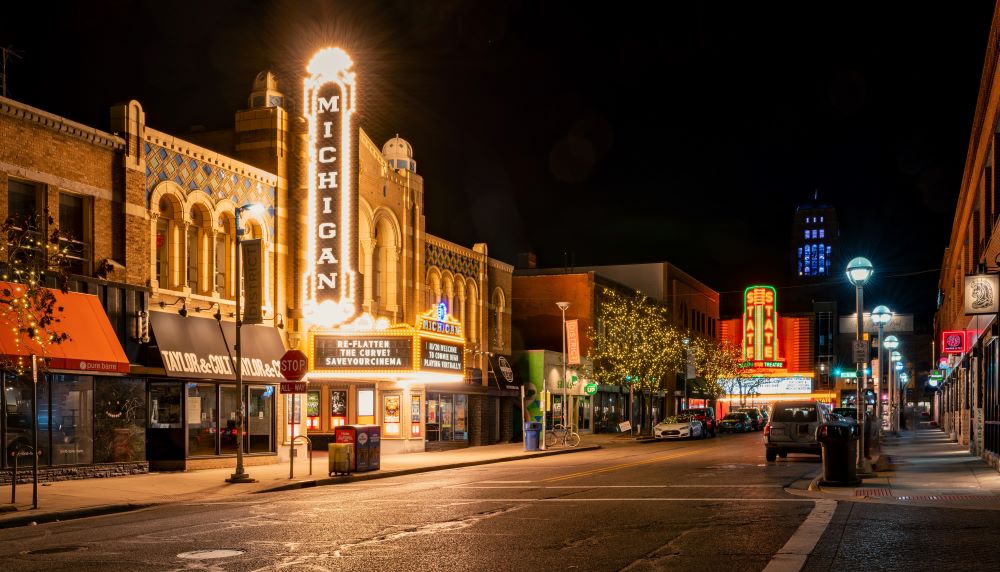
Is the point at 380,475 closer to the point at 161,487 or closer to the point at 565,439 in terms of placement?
the point at 161,487

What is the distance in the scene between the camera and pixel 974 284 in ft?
74.4

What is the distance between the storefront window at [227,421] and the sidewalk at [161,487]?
97 cm

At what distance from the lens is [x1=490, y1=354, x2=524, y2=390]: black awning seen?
46188mm

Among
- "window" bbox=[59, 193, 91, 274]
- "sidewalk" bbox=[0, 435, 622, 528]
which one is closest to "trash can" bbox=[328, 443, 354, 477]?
"sidewalk" bbox=[0, 435, 622, 528]

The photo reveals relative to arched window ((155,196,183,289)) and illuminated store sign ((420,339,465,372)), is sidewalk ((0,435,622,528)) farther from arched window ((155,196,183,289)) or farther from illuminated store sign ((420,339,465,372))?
arched window ((155,196,183,289))

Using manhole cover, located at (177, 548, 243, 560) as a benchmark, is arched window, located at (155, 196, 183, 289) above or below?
above

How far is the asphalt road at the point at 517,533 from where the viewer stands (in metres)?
11.2

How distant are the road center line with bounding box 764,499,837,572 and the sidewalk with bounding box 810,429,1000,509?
2140 millimetres

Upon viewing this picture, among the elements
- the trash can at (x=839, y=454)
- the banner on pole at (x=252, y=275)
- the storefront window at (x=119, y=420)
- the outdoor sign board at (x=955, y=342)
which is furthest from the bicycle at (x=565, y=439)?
the trash can at (x=839, y=454)

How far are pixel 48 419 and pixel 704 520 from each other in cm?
1546

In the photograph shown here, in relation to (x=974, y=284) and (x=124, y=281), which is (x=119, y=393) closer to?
(x=124, y=281)

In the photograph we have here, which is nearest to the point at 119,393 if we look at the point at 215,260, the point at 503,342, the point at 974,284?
the point at 215,260

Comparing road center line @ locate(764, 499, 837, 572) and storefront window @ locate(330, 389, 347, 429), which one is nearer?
road center line @ locate(764, 499, 837, 572)

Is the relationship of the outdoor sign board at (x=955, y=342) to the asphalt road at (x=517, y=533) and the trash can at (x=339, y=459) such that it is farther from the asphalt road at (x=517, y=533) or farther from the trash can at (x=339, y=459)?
the trash can at (x=339, y=459)
